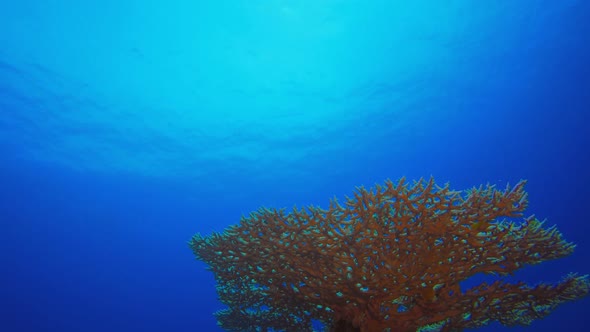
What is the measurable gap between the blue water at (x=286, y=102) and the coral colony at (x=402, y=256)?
4.79 ft

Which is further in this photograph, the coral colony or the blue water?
the blue water

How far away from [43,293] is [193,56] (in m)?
73.7

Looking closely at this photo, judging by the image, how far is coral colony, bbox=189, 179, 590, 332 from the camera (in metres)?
3.91

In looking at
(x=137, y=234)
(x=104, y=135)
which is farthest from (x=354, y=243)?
(x=137, y=234)

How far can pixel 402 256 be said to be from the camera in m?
4.00

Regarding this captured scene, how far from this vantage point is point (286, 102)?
2862 centimetres

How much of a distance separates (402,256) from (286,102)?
25.7 m

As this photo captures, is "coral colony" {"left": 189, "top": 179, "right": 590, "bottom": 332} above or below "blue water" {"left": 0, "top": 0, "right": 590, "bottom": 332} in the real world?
below

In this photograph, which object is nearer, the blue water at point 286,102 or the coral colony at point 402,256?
the coral colony at point 402,256

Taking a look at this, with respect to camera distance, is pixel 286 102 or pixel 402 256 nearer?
pixel 402 256

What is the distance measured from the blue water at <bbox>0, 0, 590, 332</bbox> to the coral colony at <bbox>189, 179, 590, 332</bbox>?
1459 millimetres

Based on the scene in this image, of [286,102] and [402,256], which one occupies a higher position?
[286,102]

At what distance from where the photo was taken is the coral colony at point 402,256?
3.91m

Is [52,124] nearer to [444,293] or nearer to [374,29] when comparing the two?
[374,29]
